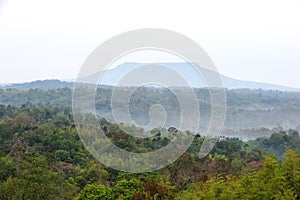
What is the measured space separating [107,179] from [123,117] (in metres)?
3.58

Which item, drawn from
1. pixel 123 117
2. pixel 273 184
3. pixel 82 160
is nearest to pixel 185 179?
pixel 82 160

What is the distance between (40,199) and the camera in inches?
326

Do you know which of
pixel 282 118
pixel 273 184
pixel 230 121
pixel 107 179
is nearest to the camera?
pixel 273 184

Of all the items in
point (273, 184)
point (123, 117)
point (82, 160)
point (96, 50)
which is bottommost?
point (82, 160)

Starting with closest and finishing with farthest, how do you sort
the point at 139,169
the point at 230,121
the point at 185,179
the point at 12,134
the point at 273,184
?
the point at 273,184
the point at 139,169
the point at 185,179
the point at 12,134
the point at 230,121

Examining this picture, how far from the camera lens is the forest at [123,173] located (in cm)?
695

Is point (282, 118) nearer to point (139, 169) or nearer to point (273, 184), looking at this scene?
point (139, 169)

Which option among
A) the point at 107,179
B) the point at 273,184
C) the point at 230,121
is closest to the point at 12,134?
the point at 107,179

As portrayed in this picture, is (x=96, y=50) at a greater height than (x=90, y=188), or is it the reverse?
(x=96, y=50)

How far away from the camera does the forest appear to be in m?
6.95

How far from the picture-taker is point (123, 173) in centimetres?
1036

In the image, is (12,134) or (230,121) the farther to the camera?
(230,121)

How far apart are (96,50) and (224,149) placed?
1420cm

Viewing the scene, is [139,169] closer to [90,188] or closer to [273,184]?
[90,188]
